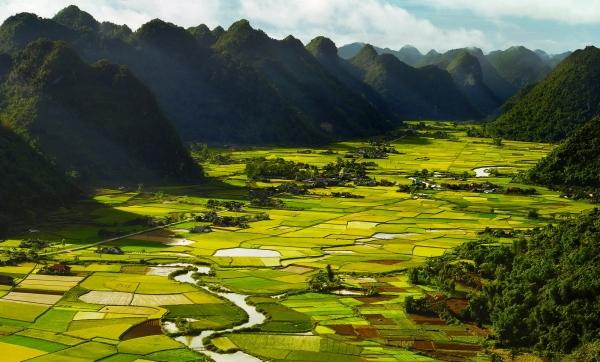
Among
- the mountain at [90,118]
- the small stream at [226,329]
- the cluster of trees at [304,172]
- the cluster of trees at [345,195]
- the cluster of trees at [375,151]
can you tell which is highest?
the mountain at [90,118]

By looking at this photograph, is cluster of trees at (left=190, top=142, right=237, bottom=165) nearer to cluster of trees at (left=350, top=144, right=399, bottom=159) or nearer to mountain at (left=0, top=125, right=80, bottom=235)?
cluster of trees at (left=350, top=144, right=399, bottom=159)

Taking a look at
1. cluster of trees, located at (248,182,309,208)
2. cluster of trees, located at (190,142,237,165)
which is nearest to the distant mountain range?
cluster of trees, located at (190,142,237,165)

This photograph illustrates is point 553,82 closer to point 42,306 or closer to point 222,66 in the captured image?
point 222,66

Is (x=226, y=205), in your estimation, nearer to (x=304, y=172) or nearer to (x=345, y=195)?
(x=345, y=195)

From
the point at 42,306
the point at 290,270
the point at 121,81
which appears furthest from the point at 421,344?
the point at 121,81

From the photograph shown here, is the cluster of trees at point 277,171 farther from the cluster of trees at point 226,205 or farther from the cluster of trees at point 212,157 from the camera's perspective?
the cluster of trees at point 226,205

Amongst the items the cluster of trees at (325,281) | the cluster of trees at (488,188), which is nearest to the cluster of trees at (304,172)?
the cluster of trees at (488,188)

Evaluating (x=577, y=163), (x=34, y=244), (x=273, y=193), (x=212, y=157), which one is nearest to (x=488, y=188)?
(x=577, y=163)
